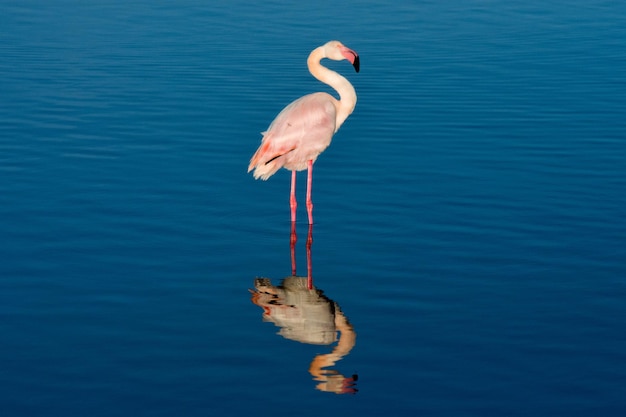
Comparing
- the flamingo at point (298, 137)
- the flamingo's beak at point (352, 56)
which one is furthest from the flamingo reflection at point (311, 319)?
the flamingo's beak at point (352, 56)

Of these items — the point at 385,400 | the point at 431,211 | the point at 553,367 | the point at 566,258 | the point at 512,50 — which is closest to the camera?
the point at 385,400

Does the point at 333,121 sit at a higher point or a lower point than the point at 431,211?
higher

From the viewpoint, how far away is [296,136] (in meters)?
11.5

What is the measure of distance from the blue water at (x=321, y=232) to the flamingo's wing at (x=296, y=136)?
560 millimetres

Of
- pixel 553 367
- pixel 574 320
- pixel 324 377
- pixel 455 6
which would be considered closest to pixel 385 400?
pixel 324 377

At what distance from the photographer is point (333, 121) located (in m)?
11.8

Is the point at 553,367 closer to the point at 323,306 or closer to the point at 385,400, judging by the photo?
the point at 385,400

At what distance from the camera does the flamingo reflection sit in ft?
25.1

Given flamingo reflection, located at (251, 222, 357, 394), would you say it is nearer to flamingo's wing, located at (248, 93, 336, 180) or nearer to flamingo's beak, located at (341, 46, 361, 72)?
flamingo's wing, located at (248, 93, 336, 180)

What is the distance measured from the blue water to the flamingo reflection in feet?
0.11

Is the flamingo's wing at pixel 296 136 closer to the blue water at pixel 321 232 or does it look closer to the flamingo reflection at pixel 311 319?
the blue water at pixel 321 232

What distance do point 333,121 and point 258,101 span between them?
4942mm

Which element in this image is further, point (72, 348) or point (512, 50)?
point (512, 50)

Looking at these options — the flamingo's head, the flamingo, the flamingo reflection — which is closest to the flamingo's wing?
the flamingo
